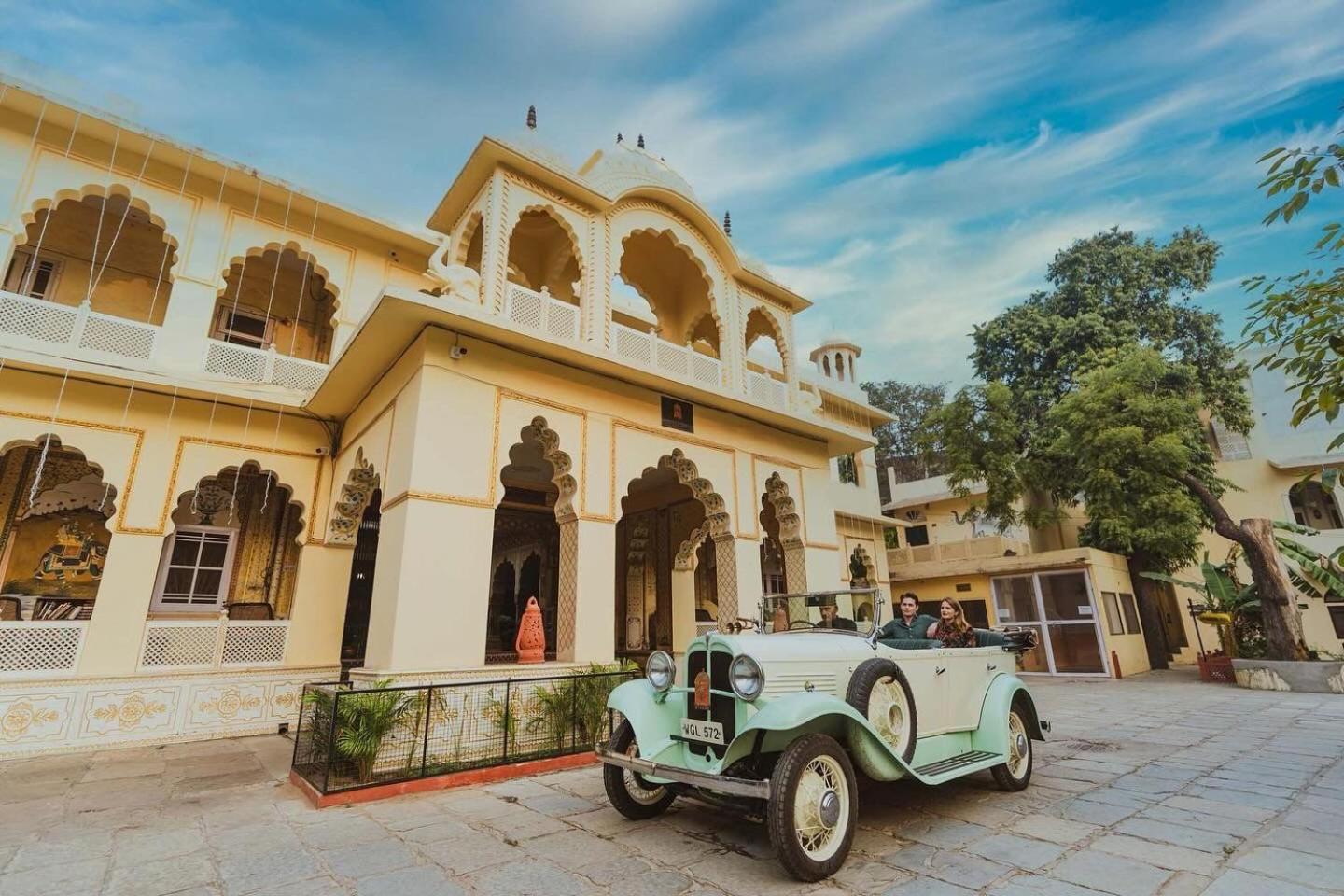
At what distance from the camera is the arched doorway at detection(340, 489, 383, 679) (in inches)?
452

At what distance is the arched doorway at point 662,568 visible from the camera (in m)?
12.7

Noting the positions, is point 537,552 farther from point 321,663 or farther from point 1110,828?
point 1110,828

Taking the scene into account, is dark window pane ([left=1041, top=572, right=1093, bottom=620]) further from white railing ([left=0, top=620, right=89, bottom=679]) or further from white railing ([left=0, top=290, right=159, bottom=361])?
white railing ([left=0, top=290, right=159, bottom=361])

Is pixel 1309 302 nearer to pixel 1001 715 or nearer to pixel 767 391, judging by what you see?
pixel 1001 715

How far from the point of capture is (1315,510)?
18281mm

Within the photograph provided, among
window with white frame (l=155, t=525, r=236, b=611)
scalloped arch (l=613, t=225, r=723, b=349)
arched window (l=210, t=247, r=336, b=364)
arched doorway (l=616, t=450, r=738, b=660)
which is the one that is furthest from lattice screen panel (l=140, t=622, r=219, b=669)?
scalloped arch (l=613, t=225, r=723, b=349)

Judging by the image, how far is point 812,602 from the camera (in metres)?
5.19

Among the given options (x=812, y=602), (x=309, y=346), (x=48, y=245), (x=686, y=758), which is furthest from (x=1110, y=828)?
(x=48, y=245)

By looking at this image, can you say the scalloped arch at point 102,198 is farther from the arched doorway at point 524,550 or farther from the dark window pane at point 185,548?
the arched doorway at point 524,550

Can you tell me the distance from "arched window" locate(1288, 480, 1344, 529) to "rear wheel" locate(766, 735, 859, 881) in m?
22.2

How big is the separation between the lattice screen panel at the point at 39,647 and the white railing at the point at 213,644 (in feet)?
2.16

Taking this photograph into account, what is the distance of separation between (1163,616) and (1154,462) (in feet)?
24.3

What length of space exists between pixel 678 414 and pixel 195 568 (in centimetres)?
762

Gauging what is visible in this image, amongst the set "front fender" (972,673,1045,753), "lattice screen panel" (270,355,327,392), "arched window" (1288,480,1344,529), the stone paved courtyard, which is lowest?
the stone paved courtyard
